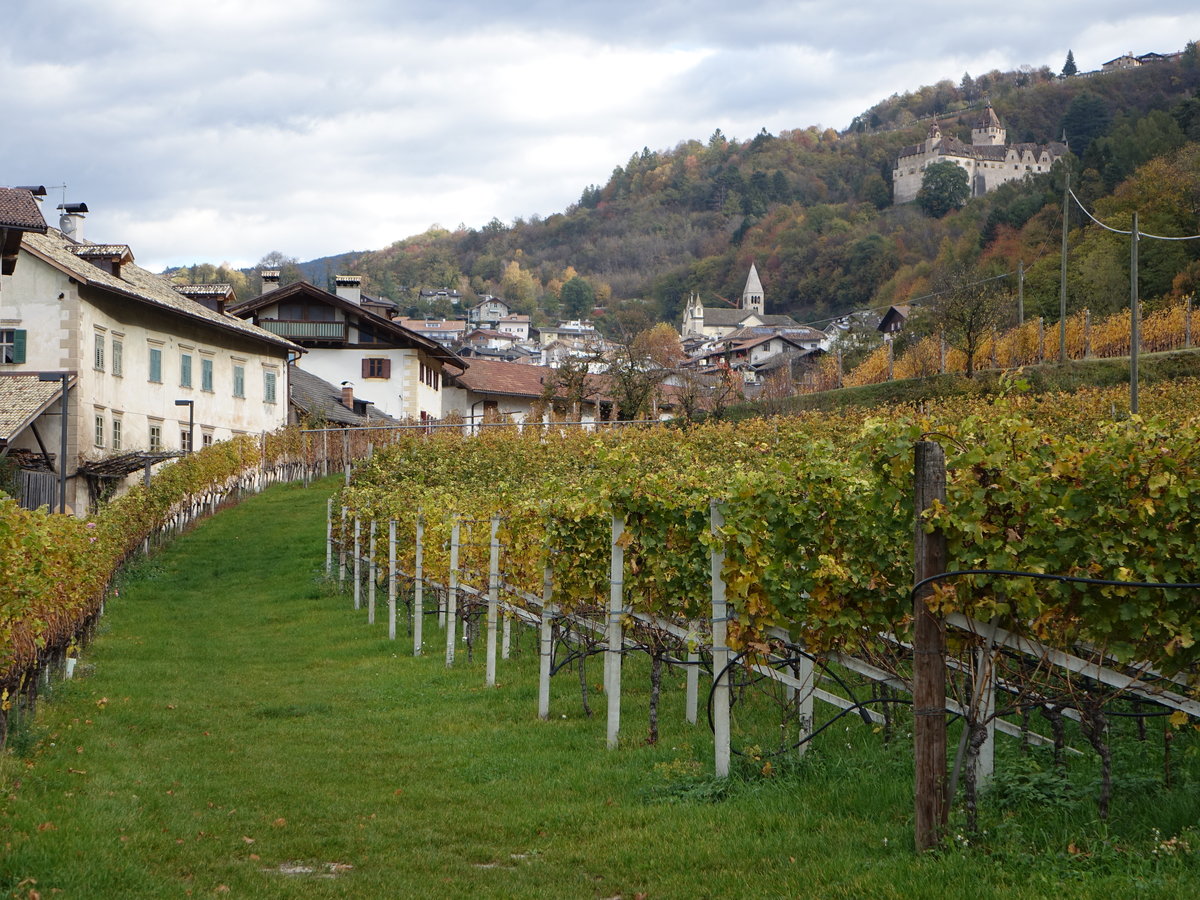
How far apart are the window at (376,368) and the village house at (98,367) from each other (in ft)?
38.9

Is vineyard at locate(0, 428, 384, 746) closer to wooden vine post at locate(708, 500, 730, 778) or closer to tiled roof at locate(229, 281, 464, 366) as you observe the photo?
wooden vine post at locate(708, 500, 730, 778)

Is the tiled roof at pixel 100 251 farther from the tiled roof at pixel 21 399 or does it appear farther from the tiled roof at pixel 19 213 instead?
the tiled roof at pixel 19 213

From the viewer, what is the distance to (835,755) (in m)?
7.53

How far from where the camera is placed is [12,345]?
34.3 metres

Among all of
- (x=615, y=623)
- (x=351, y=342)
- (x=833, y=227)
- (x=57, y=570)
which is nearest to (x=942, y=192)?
(x=833, y=227)

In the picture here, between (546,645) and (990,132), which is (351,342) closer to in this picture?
(546,645)

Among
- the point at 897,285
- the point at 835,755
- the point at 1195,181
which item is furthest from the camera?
the point at 897,285

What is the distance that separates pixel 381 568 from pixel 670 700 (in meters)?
11.1

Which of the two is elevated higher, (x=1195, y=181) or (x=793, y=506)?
(x=1195, y=181)

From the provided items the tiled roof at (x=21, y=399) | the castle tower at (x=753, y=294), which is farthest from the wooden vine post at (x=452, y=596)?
the castle tower at (x=753, y=294)

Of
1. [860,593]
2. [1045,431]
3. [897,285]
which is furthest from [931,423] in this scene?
[897,285]

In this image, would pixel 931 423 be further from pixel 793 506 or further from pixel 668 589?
pixel 668 589

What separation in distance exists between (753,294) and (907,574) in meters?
135

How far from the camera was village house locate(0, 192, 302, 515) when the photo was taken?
32344 mm
